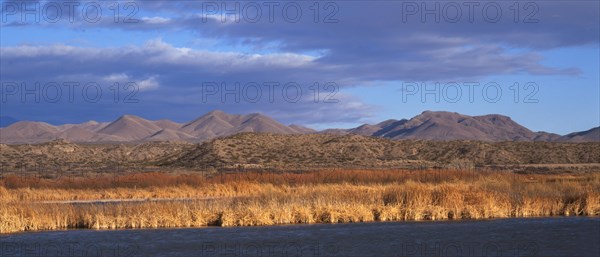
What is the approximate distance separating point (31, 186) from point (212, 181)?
10952 millimetres

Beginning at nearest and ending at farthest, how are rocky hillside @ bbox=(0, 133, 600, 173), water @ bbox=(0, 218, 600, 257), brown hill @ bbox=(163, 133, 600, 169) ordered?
water @ bbox=(0, 218, 600, 257)
rocky hillside @ bbox=(0, 133, 600, 173)
brown hill @ bbox=(163, 133, 600, 169)

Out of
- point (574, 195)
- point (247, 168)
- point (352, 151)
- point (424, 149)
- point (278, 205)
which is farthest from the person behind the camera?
point (424, 149)

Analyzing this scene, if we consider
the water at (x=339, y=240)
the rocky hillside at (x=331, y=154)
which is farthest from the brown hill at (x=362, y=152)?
the water at (x=339, y=240)

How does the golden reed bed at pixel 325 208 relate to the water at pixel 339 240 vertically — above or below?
above

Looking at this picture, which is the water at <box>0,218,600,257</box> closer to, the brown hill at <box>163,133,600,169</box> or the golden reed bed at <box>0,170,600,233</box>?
the golden reed bed at <box>0,170,600,233</box>

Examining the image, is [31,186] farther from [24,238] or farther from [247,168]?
[247,168]

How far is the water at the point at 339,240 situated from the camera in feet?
79.8

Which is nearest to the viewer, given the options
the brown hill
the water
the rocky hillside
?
the water

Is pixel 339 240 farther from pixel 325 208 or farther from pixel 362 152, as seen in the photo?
pixel 362 152

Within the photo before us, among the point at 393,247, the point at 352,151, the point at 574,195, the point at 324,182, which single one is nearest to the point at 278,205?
the point at 393,247

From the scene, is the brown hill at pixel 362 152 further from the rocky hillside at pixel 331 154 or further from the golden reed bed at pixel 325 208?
the golden reed bed at pixel 325 208

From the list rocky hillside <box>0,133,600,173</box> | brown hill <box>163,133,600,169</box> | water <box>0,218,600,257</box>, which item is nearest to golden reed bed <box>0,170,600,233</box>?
water <box>0,218,600,257</box>

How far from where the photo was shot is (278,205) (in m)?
32.2

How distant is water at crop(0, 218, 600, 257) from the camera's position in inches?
957
